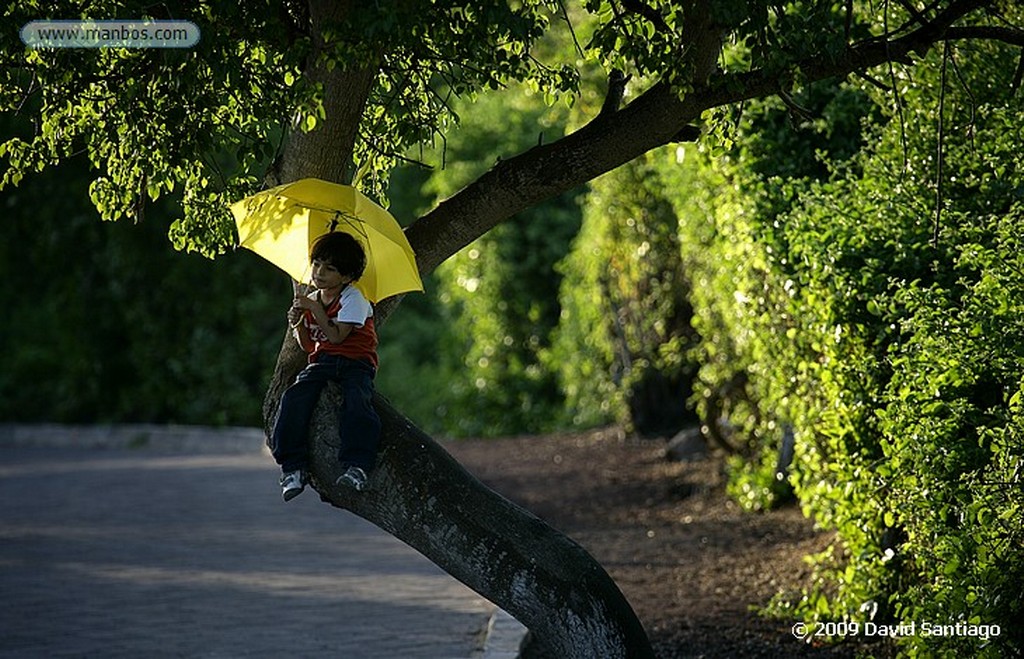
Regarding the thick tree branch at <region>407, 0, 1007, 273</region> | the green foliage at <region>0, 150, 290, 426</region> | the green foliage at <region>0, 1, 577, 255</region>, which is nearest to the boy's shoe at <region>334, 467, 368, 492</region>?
the thick tree branch at <region>407, 0, 1007, 273</region>

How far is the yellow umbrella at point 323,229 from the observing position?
565 cm

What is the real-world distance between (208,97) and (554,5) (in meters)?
1.48

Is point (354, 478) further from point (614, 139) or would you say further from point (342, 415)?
point (614, 139)

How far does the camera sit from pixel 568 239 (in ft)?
59.9

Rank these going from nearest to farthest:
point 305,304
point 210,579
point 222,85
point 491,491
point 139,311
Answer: point 222,85, point 305,304, point 491,491, point 210,579, point 139,311

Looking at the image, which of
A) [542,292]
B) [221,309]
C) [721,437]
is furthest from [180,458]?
[721,437]

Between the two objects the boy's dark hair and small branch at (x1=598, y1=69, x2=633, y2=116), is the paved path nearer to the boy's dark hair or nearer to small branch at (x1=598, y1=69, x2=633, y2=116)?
the boy's dark hair

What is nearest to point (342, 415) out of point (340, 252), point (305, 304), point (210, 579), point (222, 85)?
point (305, 304)

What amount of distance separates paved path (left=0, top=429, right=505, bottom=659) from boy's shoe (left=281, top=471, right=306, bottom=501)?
2.10 meters

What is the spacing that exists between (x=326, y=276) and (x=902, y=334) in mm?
2881

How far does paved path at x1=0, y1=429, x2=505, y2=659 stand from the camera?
7.76m

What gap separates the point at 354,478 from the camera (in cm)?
544

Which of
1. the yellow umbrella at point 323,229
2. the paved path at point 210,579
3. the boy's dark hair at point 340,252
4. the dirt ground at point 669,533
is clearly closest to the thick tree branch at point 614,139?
the yellow umbrella at point 323,229

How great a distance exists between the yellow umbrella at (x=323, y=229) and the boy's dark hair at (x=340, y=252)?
2.6 inches
